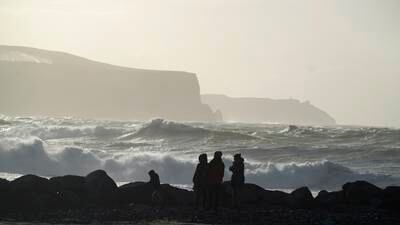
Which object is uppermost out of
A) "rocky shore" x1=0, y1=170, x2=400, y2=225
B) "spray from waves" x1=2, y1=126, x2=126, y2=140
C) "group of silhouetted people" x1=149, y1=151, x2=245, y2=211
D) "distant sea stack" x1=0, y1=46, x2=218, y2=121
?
"distant sea stack" x1=0, y1=46, x2=218, y2=121

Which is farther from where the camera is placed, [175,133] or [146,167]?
[175,133]

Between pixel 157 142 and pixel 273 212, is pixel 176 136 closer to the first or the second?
pixel 157 142

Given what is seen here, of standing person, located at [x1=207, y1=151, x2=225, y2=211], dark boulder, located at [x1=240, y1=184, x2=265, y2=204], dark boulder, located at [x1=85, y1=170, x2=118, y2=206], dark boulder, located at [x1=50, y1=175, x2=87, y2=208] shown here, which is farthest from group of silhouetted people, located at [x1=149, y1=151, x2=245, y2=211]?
dark boulder, located at [x1=50, y1=175, x2=87, y2=208]

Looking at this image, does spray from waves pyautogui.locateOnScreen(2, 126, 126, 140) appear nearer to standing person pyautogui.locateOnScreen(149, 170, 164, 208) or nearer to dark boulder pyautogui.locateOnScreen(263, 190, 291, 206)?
dark boulder pyautogui.locateOnScreen(263, 190, 291, 206)

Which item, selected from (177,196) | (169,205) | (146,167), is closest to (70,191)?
(169,205)

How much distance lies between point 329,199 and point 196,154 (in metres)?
20.7

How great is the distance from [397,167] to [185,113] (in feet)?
415

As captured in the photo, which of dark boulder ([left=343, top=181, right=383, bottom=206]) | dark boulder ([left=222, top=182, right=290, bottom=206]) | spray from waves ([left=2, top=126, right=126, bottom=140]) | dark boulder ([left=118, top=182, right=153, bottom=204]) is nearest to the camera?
dark boulder ([left=118, top=182, right=153, bottom=204])

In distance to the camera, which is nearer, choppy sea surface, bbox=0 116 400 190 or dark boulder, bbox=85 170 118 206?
dark boulder, bbox=85 170 118 206

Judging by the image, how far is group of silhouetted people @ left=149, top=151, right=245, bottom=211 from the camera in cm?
1753

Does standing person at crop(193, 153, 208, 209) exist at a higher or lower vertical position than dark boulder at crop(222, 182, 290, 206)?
higher

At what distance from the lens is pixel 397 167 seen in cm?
3662

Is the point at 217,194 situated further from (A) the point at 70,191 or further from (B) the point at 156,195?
(A) the point at 70,191

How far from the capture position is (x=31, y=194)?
60.0 ft
